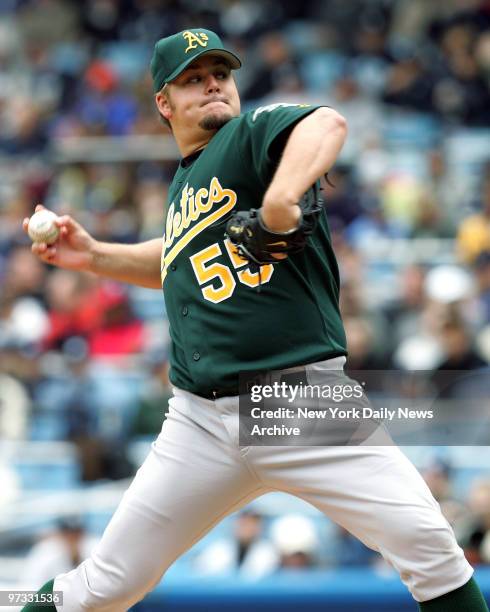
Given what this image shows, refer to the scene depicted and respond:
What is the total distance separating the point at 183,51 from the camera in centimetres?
379

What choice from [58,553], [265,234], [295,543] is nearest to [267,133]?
[265,234]

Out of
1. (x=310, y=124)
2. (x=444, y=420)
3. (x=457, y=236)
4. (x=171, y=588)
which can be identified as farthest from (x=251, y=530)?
(x=310, y=124)

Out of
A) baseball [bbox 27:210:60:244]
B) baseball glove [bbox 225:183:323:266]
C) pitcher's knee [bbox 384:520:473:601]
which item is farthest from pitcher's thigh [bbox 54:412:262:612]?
baseball [bbox 27:210:60:244]

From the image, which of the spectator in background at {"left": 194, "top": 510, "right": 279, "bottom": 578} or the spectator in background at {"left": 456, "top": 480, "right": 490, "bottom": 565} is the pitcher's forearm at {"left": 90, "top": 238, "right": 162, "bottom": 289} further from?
the spectator in background at {"left": 194, "top": 510, "right": 279, "bottom": 578}

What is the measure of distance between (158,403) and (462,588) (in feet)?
15.8

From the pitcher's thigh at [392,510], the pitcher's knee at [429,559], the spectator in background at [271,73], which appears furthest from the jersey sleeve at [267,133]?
the spectator in background at [271,73]

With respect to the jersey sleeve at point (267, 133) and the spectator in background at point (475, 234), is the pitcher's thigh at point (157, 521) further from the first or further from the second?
the spectator in background at point (475, 234)

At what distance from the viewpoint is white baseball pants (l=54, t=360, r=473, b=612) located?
342 centimetres

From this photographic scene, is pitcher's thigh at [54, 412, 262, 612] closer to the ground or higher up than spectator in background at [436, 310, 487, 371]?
closer to the ground

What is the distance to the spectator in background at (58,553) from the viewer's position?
271 inches

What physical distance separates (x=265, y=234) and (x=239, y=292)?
1.32 ft

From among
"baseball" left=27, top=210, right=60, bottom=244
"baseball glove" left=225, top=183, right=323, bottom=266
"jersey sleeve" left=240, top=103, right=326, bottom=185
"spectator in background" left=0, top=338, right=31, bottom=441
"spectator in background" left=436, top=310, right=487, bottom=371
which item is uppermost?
"jersey sleeve" left=240, top=103, right=326, bottom=185

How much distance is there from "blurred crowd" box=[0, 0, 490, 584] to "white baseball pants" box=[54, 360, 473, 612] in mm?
3063

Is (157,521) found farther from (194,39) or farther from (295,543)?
(295,543)
